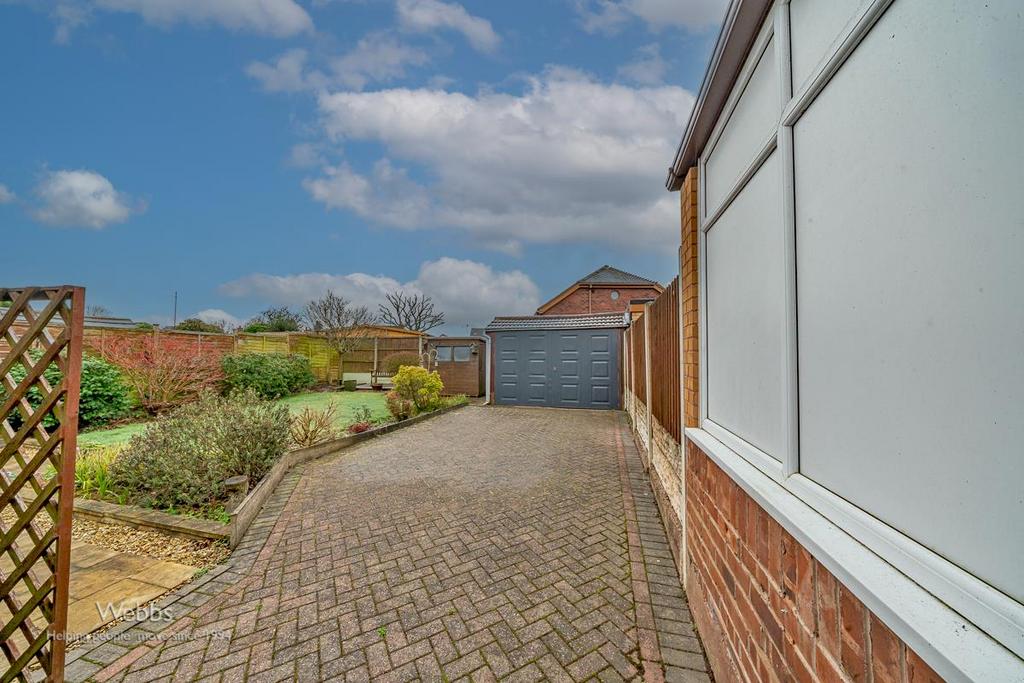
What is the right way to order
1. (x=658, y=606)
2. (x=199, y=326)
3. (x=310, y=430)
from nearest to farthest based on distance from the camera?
(x=658, y=606) → (x=310, y=430) → (x=199, y=326)

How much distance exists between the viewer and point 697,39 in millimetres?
3164

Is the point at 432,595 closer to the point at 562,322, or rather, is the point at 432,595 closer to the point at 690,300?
the point at 690,300

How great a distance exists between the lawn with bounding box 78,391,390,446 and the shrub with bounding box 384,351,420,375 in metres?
1.03

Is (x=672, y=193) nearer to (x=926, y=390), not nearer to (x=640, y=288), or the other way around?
(x=926, y=390)

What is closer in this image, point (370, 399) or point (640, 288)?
point (370, 399)

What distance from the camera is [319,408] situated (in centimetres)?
1088

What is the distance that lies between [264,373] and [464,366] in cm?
631

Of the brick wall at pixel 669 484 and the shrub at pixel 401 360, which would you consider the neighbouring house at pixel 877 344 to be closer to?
the brick wall at pixel 669 484

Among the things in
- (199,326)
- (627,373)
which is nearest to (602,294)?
(627,373)

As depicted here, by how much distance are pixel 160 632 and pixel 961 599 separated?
356cm

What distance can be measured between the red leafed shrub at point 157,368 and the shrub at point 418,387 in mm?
4110

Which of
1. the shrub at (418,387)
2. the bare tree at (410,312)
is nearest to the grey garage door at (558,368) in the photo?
the shrub at (418,387)

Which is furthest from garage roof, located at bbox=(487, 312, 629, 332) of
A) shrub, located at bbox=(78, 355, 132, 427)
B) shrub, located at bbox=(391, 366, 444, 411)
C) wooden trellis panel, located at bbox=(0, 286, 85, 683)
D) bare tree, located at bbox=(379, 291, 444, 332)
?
bare tree, located at bbox=(379, 291, 444, 332)

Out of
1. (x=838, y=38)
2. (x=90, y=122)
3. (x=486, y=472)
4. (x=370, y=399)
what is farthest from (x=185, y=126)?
(x=838, y=38)
